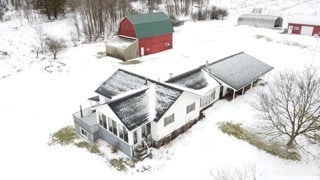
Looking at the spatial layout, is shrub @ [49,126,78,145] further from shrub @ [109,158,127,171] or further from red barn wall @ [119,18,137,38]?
red barn wall @ [119,18,137,38]

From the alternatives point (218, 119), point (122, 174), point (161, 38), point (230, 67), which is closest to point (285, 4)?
point (161, 38)

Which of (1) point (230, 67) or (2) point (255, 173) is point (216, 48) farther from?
(2) point (255, 173)

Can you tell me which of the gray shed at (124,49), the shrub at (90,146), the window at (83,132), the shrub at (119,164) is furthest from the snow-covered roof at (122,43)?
the shrub at (119,164)

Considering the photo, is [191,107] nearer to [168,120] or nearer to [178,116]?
[178,116]

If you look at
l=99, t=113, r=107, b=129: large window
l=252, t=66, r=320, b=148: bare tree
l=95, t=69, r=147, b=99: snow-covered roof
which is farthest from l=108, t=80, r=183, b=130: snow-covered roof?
l=252, t=66, r=320, b=148: bare tree

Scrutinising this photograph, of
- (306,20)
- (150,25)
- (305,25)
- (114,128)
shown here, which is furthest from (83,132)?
(306,20)

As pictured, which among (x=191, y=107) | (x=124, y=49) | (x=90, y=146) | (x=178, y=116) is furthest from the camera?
(x=124, y=49)
